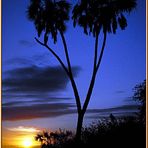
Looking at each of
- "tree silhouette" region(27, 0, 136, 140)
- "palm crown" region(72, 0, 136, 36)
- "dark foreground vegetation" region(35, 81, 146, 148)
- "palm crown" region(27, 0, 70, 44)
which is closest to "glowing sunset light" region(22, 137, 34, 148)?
"dark foreground vegetation" region(35, 81, 146, 148)

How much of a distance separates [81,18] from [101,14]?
1.86 ft

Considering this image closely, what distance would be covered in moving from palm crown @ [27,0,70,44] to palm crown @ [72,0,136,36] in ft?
0.52

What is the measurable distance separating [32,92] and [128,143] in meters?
1.24

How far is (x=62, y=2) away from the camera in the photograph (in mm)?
4895

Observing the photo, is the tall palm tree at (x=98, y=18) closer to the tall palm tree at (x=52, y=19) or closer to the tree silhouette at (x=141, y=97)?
the tall palm tree at (x=52, y=19)

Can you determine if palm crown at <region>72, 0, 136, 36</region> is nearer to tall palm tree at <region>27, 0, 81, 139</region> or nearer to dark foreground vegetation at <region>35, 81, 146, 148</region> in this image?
tall palm tree at <region>27, 0, 81, 139</region>

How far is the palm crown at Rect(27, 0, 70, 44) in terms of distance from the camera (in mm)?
4828

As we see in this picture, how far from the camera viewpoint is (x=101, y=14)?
5.32m

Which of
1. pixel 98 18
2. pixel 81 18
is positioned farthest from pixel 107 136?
pixel 98 18

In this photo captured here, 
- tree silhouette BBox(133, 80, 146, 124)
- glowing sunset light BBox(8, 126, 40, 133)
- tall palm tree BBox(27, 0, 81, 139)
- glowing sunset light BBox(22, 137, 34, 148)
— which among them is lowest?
glowing sunset light BBox(22, 137, 34, 148)

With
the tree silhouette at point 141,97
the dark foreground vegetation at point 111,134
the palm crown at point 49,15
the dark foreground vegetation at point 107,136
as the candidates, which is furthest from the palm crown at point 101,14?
the dark foreground vegetation at point 107,136

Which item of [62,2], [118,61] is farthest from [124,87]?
[62,2]

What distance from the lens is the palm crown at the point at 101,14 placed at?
190 inches

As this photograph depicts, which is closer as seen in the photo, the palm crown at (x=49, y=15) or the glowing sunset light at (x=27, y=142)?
the glowing sunset light at (x=27, y=142)
